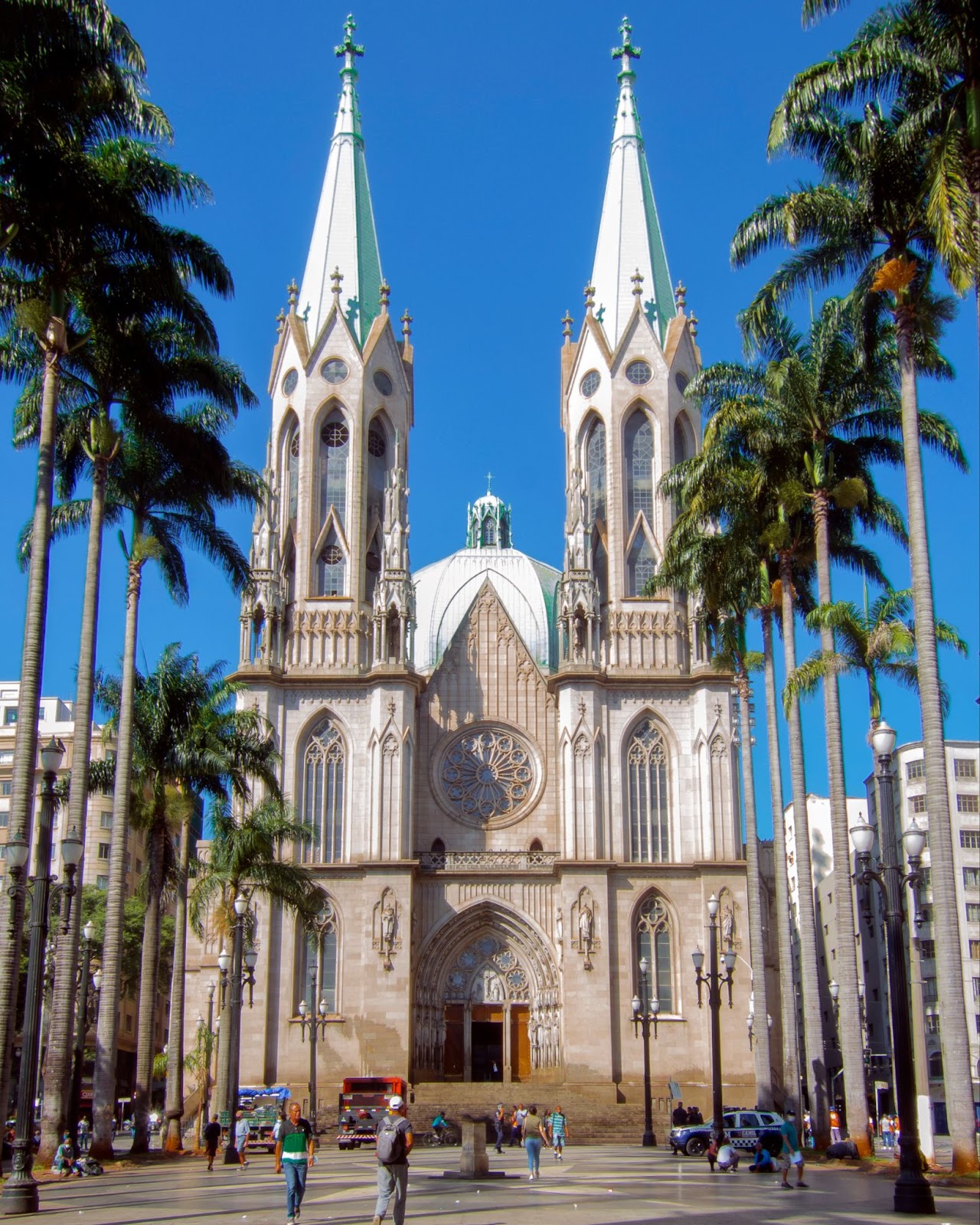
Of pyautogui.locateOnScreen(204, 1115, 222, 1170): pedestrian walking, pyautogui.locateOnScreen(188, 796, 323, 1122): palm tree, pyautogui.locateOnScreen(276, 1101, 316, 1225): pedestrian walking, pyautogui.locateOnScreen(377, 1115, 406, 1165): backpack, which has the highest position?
pyautogui.locateOnScreen(188, 796, 323, 1122): palm tree

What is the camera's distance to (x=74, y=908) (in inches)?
1149

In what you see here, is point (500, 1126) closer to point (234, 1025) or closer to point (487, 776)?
point (234, 1025)

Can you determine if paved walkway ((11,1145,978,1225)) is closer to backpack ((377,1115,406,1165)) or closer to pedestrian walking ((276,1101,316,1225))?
pedestrian walking ((276,1101,316,1225))

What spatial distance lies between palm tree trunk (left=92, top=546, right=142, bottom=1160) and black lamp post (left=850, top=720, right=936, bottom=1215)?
616 inches

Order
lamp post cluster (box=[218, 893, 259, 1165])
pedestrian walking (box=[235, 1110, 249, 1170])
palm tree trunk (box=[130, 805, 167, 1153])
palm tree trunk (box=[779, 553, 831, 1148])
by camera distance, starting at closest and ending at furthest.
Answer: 1. palm tree trunk (box=[779, 553, 831, 1148])
2. lamp post cluster (box=[218, 893, 259, 1165])
3. pedestrian walking (box=[235, 1110, 249, 1170])
4. palm tree trunk (box=[130, 805, 167, 1153])

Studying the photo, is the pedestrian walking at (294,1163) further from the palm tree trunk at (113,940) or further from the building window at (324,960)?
the building window at (324,960)

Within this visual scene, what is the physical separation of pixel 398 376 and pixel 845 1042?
118 ft

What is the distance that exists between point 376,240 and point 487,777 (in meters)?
22.6

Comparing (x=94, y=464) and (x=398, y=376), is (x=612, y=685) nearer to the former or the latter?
(x=398, y=376)

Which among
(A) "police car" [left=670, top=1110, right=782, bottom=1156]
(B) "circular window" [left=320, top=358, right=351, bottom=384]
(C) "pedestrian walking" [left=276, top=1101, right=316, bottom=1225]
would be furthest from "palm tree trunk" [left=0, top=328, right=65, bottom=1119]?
(B) "circular window" [left=320, top=358, right=351, bottom=384]

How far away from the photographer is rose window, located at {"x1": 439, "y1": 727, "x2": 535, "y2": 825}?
2078 inches

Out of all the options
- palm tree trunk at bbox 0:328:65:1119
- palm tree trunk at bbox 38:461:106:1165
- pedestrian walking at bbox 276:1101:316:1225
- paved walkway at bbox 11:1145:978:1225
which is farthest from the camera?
palm tree trunk at bbox 38:461:106:1165

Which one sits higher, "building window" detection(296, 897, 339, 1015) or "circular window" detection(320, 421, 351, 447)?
"circular window" detection(320, 421, 351, 447)

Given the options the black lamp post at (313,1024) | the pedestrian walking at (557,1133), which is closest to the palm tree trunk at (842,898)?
the pedestrian walking at (557,1133)
